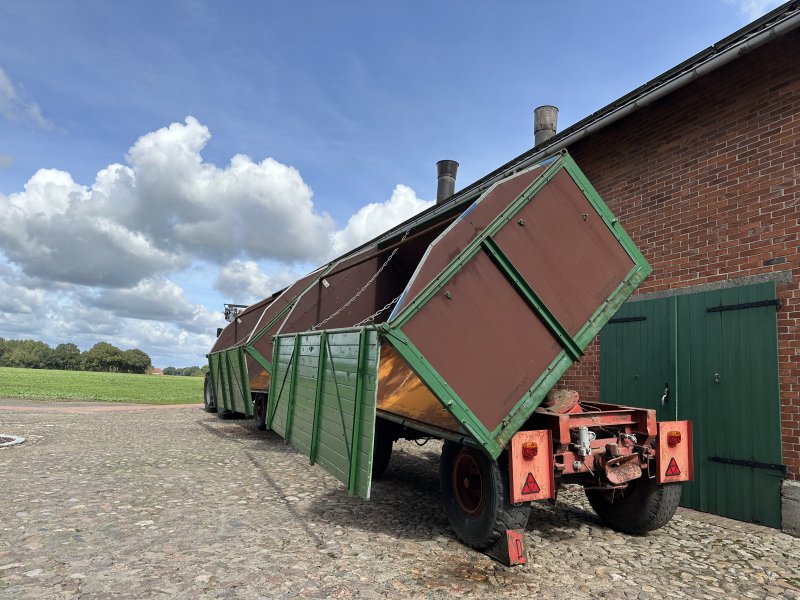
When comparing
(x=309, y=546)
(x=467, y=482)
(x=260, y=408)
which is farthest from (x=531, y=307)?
(x=260, y=408)

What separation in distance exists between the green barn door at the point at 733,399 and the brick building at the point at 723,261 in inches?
0.5

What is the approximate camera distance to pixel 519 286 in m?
4.21

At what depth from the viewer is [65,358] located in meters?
91.5

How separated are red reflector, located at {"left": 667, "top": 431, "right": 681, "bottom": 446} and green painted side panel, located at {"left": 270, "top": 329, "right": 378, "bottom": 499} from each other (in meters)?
2.67

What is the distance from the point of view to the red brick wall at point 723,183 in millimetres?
5164

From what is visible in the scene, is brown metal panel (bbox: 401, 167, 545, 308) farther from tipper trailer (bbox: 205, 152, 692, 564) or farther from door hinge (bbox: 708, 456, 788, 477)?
door hinge (bbox: 708, 456, 788, 477)

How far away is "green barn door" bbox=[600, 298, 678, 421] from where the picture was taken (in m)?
6.18

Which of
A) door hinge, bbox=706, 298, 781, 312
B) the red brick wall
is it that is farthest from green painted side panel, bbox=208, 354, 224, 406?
door hinge, bbox=706, 298, 781, 312

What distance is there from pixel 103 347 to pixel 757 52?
10436 centimetres

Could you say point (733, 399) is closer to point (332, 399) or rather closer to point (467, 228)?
point (467, 228)

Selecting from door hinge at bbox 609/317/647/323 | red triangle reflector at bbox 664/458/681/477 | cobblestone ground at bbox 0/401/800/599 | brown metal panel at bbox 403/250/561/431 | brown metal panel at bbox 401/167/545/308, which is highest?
brown metal panel at bbox 401/167/545/308

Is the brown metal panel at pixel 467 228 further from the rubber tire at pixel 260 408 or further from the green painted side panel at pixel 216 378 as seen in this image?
the green painted side panel at pixel 216 378

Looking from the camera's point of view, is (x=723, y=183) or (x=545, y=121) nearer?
(x=723, y=183)

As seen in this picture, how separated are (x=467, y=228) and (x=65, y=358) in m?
107
